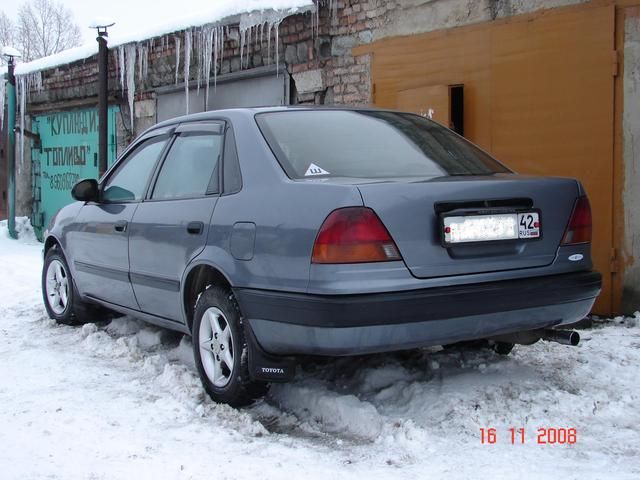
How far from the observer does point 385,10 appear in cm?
764

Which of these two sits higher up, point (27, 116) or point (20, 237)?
point (27, 116)

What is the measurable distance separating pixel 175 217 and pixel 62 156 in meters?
10.4

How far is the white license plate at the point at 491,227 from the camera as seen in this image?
309 centimetres

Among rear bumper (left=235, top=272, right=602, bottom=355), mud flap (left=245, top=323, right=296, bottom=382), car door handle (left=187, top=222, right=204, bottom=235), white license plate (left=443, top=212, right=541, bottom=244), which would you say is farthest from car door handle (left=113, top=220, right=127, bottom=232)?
white license plate (left=443, top=212, right=541, bottom=244)

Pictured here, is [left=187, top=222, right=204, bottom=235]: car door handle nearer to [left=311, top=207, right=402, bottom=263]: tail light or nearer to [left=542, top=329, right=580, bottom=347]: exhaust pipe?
[left=311, top=207, right=402, bottom=263]: tail light

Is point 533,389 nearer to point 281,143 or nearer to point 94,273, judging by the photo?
point 281,143

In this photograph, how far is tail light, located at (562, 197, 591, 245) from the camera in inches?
136

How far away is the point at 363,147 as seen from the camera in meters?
3.61

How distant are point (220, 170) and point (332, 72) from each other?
485cm

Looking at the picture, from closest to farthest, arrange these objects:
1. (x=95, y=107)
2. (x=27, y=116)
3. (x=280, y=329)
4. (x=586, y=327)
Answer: (x=280, y=329) → (x=586, y=327) → (x=95, y=107) → (x=27, y=116)

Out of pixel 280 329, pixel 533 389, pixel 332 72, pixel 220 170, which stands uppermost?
pixel 332 72

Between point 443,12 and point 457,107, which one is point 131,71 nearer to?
point 443,12

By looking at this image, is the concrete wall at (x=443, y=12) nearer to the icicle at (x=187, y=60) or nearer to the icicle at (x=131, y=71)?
the icicle at (x=187, y=60)

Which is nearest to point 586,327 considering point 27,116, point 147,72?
point 147,72
